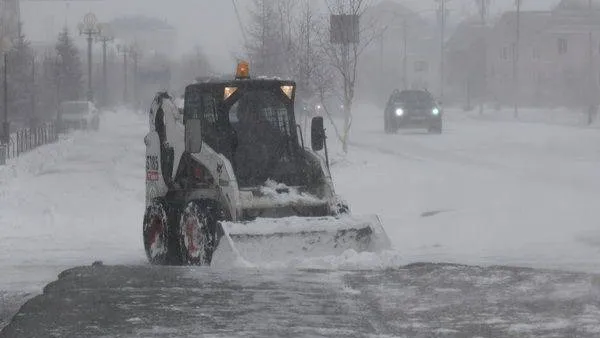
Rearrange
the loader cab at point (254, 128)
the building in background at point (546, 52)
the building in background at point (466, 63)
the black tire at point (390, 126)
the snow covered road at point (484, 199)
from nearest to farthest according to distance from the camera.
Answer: the loader cab at point (254, 128)
the snow covered road at point (484, 199)
the black tire at point (390, 126)
the building in background at point (546, 52)
the building in background at point (466, 63)

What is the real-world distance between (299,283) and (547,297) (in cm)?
233

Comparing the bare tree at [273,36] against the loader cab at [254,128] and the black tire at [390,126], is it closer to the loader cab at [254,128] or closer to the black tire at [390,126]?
the black tire at [390,126]

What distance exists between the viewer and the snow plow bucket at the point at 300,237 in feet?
38.6

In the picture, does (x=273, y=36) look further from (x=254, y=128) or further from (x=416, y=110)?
(x=254, y=128)

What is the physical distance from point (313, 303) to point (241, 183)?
3049mm

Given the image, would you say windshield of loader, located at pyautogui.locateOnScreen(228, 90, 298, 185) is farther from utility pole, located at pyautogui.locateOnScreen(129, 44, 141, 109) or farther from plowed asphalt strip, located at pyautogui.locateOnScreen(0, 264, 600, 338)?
utility pole, located at pyautogui.locateOnScreen(129, 44, 141, 109)

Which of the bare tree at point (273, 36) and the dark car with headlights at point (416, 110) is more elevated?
the bare tree at point (273, 36)

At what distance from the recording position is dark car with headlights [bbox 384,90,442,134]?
4344cm

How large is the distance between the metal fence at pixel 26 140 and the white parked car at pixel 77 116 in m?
5.26

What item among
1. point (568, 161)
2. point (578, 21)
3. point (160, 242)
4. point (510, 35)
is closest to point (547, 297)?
point (160, 242)

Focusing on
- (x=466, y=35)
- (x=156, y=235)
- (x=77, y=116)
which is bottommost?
(x=156, y=235)

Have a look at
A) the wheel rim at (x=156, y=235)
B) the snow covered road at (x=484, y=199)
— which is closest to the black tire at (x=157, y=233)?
the wheel rim at (x=156, y=235)

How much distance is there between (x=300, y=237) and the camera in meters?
12.0

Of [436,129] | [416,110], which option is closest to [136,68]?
[436,129]
